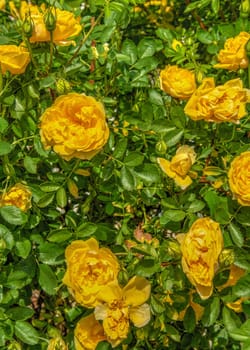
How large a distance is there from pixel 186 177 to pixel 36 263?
1.09 feet

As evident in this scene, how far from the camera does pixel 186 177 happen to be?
1.28m

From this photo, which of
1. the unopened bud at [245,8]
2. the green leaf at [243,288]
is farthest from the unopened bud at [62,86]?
the unopened bud at [245,8]

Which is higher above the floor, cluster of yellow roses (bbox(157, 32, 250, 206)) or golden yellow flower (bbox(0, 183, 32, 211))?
cluster of yellow roses (bbox(157, 32, 250, 206))

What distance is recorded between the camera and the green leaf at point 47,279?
1.31 m

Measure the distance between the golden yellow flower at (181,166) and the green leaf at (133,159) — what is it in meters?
0.05

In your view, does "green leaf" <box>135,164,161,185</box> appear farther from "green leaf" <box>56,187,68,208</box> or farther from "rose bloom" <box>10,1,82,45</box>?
"rose bloom" <box>10,1,82,45</box>

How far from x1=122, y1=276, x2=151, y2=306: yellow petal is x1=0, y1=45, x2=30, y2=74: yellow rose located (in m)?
0.43

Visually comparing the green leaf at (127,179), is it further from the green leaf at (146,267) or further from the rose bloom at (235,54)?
the rose bloom at (235,54)

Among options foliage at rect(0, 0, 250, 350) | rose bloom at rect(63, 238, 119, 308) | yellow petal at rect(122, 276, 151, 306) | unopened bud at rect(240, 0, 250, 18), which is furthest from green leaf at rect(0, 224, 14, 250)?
unopened bud at rect(240, 0, 250, 18)

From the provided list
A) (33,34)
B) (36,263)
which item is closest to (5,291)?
(36,263)

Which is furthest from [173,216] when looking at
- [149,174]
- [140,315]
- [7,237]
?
[7,237]

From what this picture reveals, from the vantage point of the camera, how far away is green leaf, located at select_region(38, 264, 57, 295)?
131 centimetres

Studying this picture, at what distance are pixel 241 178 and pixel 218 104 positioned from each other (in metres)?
0.14

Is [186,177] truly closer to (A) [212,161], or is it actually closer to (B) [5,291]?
(A) [212,161]
